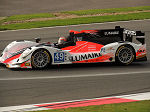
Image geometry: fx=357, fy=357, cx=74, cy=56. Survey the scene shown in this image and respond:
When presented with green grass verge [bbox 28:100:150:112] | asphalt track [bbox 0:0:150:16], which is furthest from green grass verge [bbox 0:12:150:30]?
green grass verge [bbox 28:100:150:112]

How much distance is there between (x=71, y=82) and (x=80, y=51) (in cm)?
197

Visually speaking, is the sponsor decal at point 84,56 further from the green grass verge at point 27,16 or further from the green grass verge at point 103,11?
the green grass verge at point 103,11

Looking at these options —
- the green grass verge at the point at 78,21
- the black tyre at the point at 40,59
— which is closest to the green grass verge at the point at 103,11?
the green grass verge at the point at 78,21

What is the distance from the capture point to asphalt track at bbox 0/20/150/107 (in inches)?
349

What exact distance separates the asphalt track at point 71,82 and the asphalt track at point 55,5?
508 inches

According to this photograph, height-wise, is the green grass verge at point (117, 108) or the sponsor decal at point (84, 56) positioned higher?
the sponsor decal at point (84, 56)

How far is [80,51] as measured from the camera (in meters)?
12.0

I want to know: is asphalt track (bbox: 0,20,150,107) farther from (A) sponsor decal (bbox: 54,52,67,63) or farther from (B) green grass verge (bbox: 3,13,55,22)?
(B) green grass verge (bbox: 3,13,55,22)

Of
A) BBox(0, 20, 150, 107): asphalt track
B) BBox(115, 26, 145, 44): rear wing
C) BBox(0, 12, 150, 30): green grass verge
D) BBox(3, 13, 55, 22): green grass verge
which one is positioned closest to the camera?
BBox(0, 20, 150, 107): asphalt track

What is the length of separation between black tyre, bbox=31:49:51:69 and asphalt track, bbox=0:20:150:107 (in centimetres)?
20

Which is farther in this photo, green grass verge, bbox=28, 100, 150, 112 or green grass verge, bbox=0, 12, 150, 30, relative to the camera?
green grass verge, bbox=0, 12, 150, 30

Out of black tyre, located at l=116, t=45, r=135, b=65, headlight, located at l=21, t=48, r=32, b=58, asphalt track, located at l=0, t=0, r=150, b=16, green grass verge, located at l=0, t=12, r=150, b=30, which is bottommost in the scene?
black tyre, located at l=116, t=45, r=135, b=65

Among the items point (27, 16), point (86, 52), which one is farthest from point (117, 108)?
point (27, 16)

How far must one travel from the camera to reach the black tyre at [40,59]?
11492 mm
